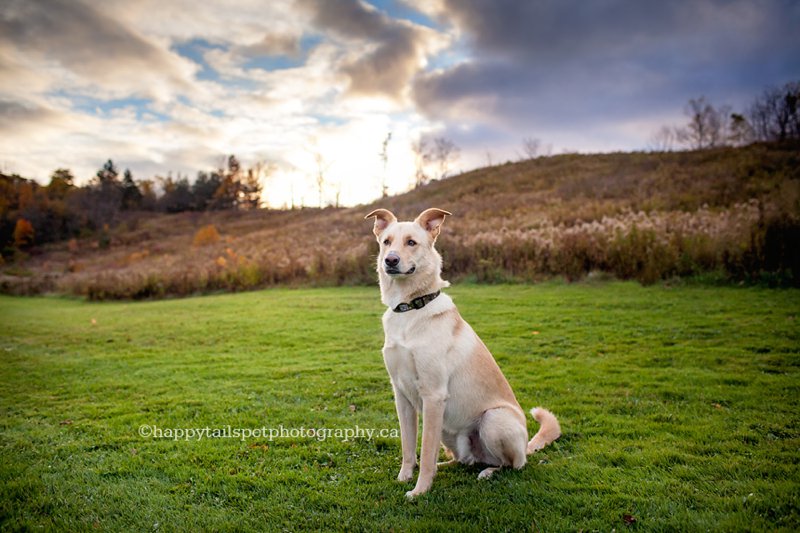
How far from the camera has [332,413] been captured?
659 centimetres

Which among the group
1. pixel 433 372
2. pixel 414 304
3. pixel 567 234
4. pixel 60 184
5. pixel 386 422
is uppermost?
pixel 60 184

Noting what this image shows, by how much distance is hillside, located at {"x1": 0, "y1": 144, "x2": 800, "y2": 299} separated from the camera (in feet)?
49.2

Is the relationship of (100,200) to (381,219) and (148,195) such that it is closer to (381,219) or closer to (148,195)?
(148,195)

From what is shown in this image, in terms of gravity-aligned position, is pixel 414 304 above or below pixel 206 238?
below

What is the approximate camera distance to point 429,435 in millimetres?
4141

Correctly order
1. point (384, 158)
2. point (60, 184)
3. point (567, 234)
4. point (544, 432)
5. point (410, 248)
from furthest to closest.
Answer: point (60, 184), point (384, 158), point (567, 234), point (544, 432), point (410, 248)

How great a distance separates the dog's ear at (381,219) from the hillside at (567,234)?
15.5ft

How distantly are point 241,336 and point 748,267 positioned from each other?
15715mm

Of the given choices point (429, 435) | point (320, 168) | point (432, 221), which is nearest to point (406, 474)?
point (429, 435)

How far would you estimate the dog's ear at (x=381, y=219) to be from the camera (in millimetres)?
4835

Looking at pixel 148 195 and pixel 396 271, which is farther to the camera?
pixel 148 195

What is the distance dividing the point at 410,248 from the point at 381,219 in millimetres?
760

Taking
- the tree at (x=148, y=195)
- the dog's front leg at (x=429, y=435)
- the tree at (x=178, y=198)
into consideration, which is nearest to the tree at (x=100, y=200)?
the tree at (x=148, y=195)

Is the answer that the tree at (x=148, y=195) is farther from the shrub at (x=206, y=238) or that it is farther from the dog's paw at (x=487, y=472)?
the dog's paw at (x=487, y=472)
